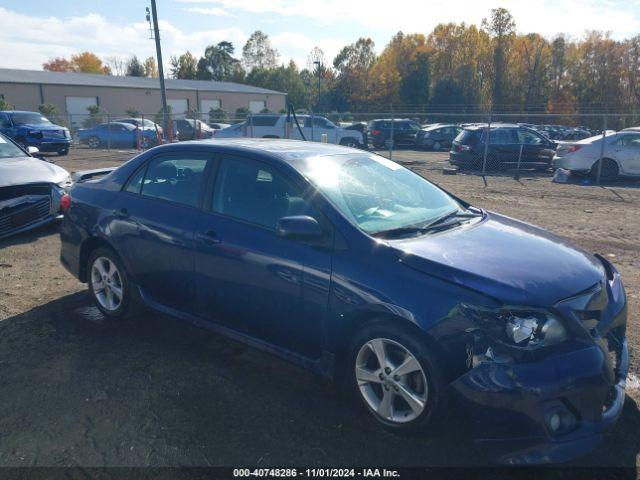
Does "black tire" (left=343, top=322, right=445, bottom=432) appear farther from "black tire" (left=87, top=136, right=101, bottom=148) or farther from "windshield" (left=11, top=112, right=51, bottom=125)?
"black tire" (left=87, top=136, right=101, bottom=148)

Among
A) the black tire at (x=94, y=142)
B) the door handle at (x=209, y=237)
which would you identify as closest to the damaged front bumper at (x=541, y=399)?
the door handle at (x=209, y=237)

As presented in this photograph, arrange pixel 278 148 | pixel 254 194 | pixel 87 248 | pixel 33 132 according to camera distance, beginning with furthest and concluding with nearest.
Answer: pixel 33 132 → pixel 87 248 → pixel 278 148 → pixel 254 194

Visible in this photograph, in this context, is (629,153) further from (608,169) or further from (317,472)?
(317,472)

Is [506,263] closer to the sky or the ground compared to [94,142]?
closer to the sky

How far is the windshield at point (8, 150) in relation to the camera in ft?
26.3

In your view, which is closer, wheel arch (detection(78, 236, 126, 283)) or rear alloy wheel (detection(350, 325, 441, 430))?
rear alloy wheel (detection(350, 325, 441, 430))

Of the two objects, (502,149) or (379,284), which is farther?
(502,149)

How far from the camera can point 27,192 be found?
7137mm

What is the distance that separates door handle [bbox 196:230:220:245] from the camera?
369cm

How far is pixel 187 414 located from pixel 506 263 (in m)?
2.09

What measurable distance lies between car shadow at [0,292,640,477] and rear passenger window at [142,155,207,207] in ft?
3.81

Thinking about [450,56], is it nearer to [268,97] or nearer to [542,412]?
[268,97]

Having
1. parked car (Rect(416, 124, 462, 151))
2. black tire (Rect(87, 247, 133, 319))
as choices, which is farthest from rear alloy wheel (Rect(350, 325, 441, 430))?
parked car (Rect(416, 124, 462, 151))

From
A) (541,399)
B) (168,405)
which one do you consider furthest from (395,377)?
(168,405)
